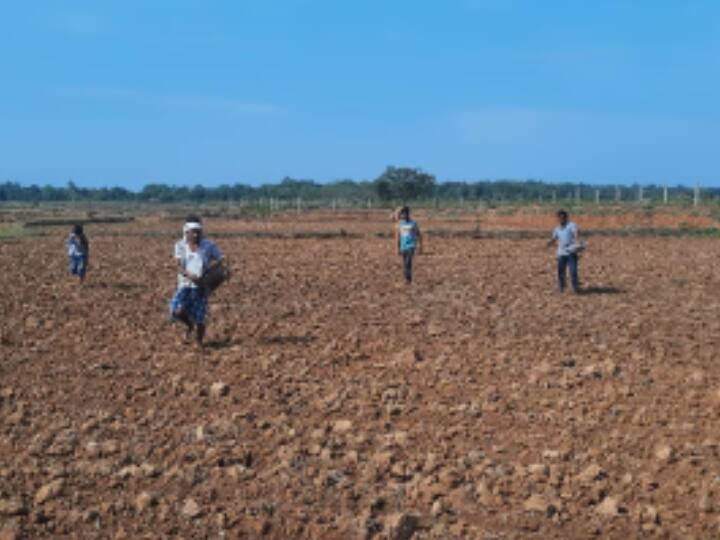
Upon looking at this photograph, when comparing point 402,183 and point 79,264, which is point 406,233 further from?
point 402,183

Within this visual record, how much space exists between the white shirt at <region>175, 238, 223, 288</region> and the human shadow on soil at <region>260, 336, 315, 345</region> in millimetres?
1244

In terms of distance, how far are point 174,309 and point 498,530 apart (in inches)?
225

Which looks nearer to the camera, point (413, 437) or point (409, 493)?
point (409, 493)

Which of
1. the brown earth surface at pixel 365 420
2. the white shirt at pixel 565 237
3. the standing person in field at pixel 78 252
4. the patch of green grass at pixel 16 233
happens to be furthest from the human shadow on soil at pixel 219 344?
the patch of green grass at pixel 16 233

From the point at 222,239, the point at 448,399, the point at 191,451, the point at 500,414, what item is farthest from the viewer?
the point at 222,239

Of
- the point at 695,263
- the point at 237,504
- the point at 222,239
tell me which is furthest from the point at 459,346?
the point at 222,239

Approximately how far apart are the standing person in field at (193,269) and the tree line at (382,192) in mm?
45556

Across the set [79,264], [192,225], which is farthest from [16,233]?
[192,225]

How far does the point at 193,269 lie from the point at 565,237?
7224mm

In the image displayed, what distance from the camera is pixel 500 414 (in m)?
7.67

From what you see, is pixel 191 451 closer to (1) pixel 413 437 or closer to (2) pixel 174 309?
(1) pixel 413 437

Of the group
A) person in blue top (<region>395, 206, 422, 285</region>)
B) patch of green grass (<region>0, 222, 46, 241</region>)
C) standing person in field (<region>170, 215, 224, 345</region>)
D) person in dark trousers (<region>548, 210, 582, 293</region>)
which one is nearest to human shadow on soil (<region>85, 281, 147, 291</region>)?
person in blue top (<region>395, 206, 422, 285</region>)

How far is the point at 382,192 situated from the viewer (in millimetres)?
77750

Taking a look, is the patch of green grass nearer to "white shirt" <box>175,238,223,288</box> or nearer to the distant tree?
"white shirt" <box>175,238,223,288</box>
